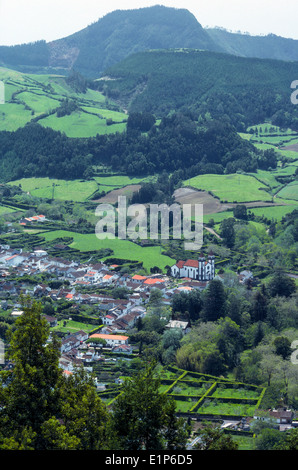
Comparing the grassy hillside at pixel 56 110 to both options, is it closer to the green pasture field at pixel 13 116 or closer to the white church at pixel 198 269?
the green pasture field at pixel 13 116

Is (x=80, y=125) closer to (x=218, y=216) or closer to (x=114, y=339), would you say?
(x=218, y=216)

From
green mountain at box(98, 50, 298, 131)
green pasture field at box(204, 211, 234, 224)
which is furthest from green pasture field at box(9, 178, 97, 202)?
green mountain at box(98, 50, 298, 131)

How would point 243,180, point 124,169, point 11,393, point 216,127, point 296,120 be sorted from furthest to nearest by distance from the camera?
point 296,120 → point 216,127 → point 124,169 → point 243,180 → point 11,393

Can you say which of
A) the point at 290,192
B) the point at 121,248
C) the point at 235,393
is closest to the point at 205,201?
the point at 290,192

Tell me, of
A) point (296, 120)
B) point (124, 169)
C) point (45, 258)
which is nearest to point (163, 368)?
point (45, 258)

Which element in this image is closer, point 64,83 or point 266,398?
point 266,398

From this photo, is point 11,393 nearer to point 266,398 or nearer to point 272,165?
point 266,398
